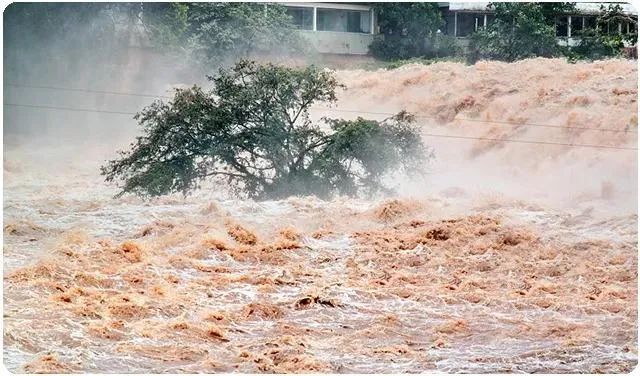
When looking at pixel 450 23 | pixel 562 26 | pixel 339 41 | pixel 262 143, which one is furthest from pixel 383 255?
pixel 562 26

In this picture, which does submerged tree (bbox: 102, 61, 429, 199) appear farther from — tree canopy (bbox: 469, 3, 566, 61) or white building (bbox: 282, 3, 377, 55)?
tree canopy (bbox: 469, 3, 566, 61)

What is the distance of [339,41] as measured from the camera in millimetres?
6316

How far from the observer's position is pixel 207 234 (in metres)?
6.18

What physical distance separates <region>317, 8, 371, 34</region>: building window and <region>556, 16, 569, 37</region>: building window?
0.81 metres

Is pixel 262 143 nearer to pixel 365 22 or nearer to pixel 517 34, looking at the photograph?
pixel 365 22

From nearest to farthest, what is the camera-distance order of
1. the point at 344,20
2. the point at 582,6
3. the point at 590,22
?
the point at 344,20, the point at 582,6, the point at 590,22

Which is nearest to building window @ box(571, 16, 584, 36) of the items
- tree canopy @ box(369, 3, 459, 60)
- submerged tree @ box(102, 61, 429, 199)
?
tree canopy @ box(369, 3, 459, 60)

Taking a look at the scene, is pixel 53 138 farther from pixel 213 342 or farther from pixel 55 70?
pixel 213 342

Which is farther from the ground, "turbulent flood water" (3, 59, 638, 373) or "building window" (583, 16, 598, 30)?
"building window" (583, 16, 598, 30)

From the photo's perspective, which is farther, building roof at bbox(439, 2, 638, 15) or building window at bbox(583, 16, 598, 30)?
building window at bbox(583, 16, 598, 30)

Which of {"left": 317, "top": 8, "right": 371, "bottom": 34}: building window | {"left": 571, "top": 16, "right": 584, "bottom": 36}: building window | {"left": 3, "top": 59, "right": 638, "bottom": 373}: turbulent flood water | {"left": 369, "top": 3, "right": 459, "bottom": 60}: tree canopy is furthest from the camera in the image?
{"left": 571, "top": 16, "right": 584, "bottom": 36}: building window

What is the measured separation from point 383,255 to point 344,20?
0.98 m

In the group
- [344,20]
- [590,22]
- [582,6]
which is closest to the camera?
[344,20]

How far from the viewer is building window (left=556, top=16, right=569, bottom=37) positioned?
20.7 ft
